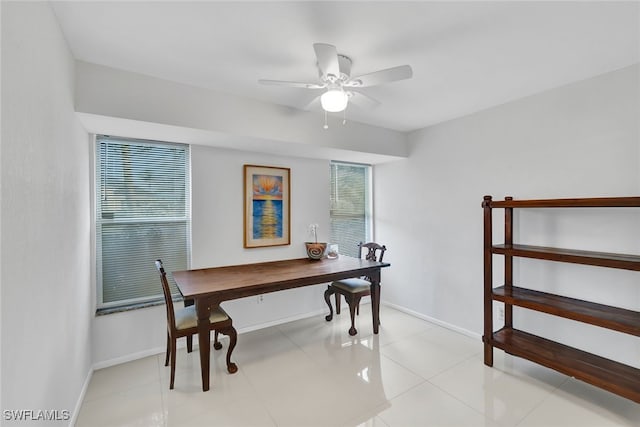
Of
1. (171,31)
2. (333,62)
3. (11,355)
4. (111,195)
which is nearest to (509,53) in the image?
(333,62)

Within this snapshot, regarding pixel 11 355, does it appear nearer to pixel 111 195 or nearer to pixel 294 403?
pixel 294 403

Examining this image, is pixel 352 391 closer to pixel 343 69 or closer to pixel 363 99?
pixel 363 99

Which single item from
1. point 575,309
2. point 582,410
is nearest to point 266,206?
point 575,309

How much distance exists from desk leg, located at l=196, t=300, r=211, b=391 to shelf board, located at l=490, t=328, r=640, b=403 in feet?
7.85

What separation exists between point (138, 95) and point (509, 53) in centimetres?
268

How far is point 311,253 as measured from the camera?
3.46 m

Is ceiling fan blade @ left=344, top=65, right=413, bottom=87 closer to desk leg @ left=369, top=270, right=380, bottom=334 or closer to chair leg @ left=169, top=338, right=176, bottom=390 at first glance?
desk leg @ left=369, top=270, right=380, bottom=334

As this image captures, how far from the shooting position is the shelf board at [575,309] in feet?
6.12

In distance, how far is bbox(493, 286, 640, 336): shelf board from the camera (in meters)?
1.86

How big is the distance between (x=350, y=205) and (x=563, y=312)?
2668mm

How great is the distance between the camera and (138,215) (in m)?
2.74

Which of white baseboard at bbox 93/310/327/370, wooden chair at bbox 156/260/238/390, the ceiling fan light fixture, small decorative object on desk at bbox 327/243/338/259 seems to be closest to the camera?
the ceiling fan light fixture

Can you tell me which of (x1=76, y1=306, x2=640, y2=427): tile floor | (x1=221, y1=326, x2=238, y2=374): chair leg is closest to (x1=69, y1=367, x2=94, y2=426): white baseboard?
(x1=76, y1=306, x2=640, y2=427): tile floor

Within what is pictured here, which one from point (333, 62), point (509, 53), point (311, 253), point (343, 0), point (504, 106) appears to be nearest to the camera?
point (343, 0)
